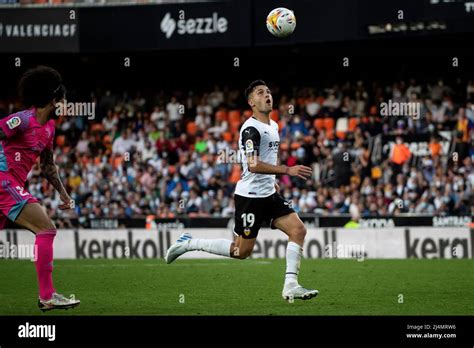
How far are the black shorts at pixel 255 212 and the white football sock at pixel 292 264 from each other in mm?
415

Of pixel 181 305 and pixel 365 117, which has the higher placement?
pixel 365 117

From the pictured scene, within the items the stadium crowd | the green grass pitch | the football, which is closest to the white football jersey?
the green grass pitch

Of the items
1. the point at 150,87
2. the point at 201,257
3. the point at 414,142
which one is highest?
the point at 150,87

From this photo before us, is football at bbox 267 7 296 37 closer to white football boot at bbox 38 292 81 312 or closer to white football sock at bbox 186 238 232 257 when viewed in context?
white football sock at bbox 186 238 232 257

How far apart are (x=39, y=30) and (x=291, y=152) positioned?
25.2 feet

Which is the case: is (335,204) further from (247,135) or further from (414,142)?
(247,135)

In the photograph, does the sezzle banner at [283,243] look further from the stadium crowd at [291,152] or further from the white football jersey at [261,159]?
A: the white football jersey at [261,159]

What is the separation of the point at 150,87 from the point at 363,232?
10948 millimetres

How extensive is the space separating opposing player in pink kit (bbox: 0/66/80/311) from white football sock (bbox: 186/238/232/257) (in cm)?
221

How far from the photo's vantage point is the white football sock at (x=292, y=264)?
10961 mm

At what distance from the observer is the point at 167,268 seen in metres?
17.9

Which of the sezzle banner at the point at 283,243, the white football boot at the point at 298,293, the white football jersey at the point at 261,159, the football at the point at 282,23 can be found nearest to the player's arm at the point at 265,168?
the white football jersey at the point at 261,159

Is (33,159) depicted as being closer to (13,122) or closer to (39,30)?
(13,122)

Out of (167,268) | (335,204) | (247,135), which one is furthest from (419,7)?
(247,135)
